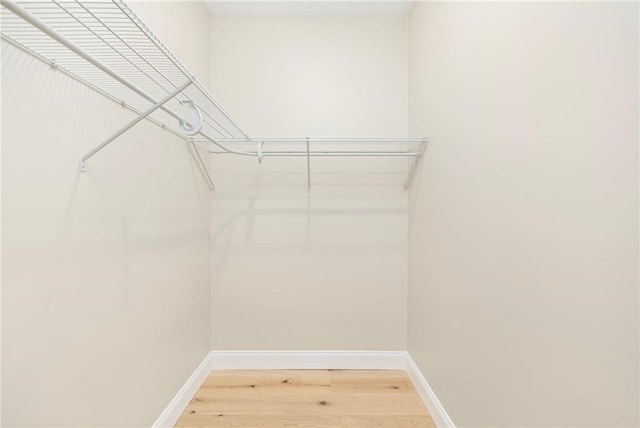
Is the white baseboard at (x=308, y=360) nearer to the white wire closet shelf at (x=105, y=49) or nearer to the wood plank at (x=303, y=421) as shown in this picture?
the wood plank at (x=303, y=421)

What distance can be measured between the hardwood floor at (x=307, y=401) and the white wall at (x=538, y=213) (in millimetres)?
315

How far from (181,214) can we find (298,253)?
0.74 metres

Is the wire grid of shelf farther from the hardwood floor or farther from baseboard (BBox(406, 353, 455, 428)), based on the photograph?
baseboard (BBox(406, 353, 455, 428))

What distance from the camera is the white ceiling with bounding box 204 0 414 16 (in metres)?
1.79

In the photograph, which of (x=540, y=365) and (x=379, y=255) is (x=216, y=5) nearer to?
(x=379, y=255)

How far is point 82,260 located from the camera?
88cm

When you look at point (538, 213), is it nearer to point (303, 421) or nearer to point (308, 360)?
point (303, 421)

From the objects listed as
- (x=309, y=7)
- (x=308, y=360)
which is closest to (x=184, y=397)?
(x=308, y=360)

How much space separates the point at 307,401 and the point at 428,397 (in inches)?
24.5

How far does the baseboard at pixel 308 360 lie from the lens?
6.18 ft

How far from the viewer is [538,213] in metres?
0.78

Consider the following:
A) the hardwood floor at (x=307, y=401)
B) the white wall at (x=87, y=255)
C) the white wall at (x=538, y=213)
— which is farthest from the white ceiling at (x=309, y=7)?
the hardwood floor at (x=307, y=401)

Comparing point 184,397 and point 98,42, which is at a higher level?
point 98,42

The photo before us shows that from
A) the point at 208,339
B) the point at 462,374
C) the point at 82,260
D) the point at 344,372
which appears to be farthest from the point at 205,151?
the point at 462,374
